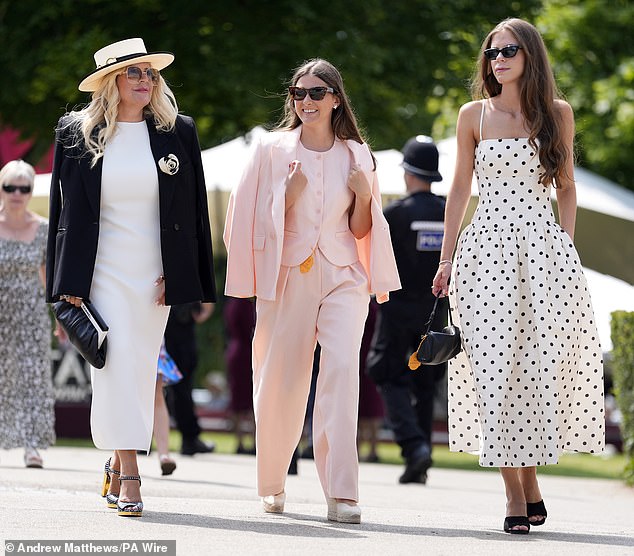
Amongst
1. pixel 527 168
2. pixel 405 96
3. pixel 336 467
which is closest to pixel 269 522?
pixel 336 467

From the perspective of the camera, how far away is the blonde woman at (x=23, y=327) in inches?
428

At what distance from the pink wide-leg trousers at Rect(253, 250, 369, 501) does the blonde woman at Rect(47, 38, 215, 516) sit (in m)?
0.38

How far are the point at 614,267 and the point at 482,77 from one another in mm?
8244

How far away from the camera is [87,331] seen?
23.1ft

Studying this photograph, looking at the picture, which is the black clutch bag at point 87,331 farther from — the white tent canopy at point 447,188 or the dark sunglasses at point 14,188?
the white tent canopy at point 447,188

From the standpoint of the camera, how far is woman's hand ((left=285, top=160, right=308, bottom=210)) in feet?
24.0

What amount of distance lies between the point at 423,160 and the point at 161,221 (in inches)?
174

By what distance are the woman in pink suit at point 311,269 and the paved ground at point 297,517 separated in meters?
0.35

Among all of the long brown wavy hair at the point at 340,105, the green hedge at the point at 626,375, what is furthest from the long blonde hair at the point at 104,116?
the green hedge at the point at 626,375

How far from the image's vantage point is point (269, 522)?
7117 mm

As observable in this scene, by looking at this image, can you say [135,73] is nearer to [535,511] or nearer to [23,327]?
[535,511]

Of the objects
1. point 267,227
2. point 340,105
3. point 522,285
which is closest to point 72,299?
point 267,227

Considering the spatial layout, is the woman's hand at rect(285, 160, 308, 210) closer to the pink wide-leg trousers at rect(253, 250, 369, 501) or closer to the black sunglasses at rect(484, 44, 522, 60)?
the pink wide-leg trousers at rect(253, 250, 369, 501)

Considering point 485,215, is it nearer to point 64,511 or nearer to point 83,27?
point 64,511
